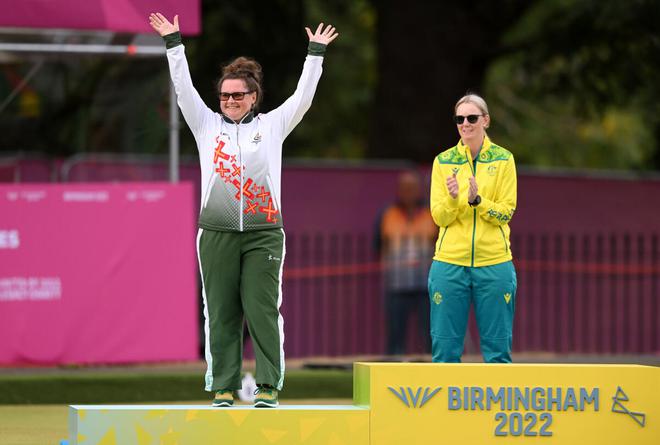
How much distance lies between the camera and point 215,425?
22.8 feet

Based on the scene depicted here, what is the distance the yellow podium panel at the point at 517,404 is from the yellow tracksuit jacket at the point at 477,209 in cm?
128

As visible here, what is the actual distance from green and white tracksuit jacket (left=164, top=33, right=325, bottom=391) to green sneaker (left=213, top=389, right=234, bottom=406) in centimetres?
3

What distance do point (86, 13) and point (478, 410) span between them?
218 inches

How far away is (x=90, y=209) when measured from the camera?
39.6 ft

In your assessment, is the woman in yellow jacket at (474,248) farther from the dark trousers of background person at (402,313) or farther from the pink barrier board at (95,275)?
the dark trousers of background person at (402,313)

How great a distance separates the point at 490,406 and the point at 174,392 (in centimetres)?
452

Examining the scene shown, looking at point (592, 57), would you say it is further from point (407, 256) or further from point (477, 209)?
point (477, 209)

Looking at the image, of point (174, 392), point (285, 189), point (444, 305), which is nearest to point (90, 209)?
point (174, 392)

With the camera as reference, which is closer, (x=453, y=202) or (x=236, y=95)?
(x=236, y=95)

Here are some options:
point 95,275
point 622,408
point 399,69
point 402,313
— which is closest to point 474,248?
point 622,408

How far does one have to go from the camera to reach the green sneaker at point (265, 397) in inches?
288

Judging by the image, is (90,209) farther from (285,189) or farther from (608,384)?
(608,384)

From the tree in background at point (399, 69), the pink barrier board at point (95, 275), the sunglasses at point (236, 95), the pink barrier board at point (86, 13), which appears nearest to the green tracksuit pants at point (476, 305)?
the sunglasses at point (236, 95)

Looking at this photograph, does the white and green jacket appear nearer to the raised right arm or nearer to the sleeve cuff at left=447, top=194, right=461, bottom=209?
the raised right arm
